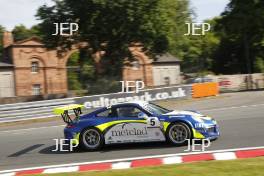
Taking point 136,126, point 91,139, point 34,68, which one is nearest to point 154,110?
point 136,126

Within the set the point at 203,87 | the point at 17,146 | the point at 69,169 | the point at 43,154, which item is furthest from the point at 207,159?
the point at 203,87

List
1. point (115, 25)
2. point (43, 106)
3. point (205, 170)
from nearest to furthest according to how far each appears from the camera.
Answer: point (205, 170)
point (43, 106)
point (115, 25)

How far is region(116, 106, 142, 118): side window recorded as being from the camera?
11523mm

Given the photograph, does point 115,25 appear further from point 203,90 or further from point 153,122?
point 153,122

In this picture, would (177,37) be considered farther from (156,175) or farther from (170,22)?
(156,175)

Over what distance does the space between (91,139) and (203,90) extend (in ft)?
61.6

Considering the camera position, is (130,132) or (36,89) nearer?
(130,132)

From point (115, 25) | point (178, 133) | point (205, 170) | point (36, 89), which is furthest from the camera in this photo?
point (36, 89)

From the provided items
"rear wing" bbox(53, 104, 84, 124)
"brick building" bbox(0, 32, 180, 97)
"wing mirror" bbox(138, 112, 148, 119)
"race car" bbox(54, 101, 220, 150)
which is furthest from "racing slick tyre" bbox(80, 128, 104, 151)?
"brick building" bbox(0, 32, 180, 97)

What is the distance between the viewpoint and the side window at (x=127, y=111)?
37.8 ft

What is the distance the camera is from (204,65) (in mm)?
75875

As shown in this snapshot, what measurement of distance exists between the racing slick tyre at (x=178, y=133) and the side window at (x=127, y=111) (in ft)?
3.11

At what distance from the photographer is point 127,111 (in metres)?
11.6

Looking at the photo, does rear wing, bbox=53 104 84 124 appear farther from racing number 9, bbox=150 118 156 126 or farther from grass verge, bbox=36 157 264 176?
grass verge, bbox=36 157 264 176
